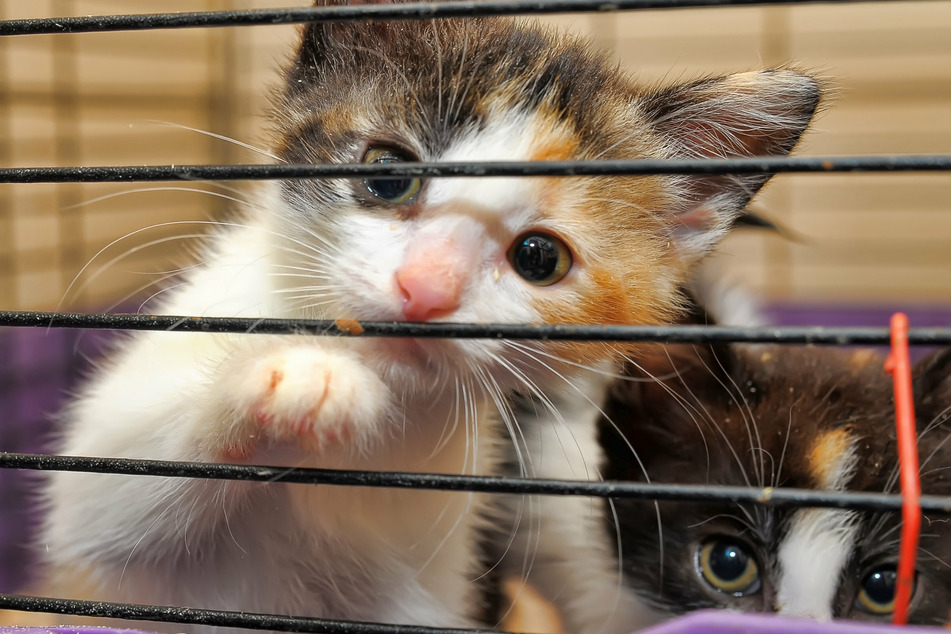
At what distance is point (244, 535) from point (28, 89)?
1.53 metres

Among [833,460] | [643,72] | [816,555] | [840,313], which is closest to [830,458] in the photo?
[833,460]

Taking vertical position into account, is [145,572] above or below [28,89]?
below

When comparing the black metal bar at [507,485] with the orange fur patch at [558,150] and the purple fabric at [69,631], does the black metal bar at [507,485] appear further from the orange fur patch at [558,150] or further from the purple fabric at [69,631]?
the orange fur patch at [558,150]

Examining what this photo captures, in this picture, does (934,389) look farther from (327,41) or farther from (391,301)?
(327,41)

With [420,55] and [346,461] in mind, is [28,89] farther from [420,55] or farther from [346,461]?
[346,461]

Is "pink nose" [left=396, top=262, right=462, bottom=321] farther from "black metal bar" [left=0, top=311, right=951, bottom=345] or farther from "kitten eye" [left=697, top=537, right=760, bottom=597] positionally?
"kitten eye" [left=697, top=537, right=760, bottom=597]

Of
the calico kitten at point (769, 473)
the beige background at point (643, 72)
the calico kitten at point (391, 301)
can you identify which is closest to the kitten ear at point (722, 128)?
the calico kitten at point (391, 301)

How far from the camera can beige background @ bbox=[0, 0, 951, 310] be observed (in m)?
2.27

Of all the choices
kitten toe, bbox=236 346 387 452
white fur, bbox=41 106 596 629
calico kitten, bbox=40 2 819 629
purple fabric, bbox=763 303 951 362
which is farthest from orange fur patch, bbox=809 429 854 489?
purple fabric, bbox=763 303 951 362

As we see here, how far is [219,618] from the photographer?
0.92 m

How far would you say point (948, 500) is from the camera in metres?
0.75

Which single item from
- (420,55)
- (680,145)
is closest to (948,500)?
(680,145)

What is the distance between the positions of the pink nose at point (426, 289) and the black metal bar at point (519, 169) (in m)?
0.13

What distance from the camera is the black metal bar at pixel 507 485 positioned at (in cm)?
77
